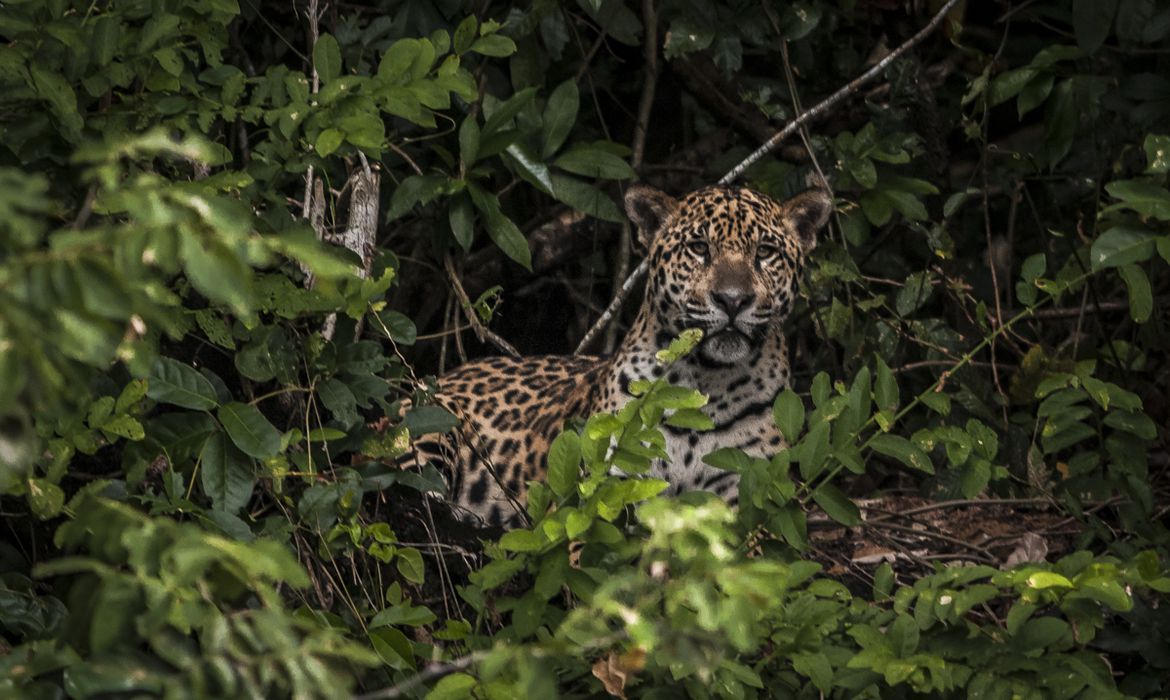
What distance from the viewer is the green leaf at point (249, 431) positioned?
418 centimetres

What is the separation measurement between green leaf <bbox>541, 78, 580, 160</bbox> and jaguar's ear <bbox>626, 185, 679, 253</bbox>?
40cm

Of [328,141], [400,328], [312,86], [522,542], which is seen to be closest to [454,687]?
[522,542]

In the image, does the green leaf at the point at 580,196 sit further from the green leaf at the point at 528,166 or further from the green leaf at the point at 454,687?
the green leaf at the point at 454,687

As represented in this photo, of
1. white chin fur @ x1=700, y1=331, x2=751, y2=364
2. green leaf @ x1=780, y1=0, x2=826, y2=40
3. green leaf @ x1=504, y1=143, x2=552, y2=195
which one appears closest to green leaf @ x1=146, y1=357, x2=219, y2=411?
green leaf @ x1=504, y1=143, x2=552, y2=195

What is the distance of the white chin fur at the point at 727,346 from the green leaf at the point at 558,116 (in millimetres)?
878

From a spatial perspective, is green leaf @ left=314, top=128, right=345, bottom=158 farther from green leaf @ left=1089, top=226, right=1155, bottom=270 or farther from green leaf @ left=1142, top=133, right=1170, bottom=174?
green leaf @ left=1142, top=133, right=1170, bottom=174

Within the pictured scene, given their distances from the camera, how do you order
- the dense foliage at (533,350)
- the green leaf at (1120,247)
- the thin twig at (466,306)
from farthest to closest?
the thin twig at (466,306) < the green leaf at (1120,247) < the dense foliage at (533,350)

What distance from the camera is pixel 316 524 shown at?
4.34m

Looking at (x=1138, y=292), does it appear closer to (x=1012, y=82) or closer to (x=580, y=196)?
(x=1012, y=82)

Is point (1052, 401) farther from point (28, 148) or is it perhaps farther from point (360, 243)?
point (28, 148)

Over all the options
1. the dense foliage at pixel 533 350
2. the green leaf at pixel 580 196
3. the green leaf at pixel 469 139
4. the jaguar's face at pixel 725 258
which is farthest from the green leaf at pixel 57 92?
the jaguar's face at pixel 725 258

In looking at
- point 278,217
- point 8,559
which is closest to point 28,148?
point 278,217

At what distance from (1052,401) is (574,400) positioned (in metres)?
1.99

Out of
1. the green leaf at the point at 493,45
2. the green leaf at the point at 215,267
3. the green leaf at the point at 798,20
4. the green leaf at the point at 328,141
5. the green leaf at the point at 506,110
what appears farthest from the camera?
→ the green leaf at the point at 798,20
